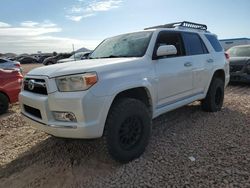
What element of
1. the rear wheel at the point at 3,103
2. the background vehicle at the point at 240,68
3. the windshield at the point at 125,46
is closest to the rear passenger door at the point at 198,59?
the windshield at the point at 125,46

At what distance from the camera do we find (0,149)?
4641 millimetres

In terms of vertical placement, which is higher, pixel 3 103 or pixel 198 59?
pixel 198 59

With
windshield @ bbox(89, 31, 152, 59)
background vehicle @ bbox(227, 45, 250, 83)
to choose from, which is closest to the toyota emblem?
windshield @ bbox(89, 31, 152, 59)

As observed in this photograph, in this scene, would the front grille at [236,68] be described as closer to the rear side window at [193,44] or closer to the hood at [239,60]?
the hood at [239,60]

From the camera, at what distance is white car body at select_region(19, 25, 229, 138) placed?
10.7 ft

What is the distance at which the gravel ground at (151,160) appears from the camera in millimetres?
3357

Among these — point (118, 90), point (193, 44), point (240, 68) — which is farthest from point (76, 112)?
point (240, 68)

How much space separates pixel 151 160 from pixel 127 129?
575 millimetres

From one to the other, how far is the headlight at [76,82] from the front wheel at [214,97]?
11.6 ft

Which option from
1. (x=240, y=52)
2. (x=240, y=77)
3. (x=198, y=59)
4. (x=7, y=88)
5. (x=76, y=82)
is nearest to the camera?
(x=76, y=82)

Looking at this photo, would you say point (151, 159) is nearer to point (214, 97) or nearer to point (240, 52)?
point (214, 97)

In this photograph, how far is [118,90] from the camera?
137 inches

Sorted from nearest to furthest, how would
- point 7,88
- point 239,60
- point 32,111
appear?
point 32,111
point 7,88
point 239,60

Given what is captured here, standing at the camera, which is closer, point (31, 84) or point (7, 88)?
point (31, 84)
